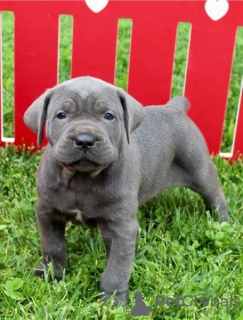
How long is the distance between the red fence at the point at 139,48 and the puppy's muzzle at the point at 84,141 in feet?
6.45

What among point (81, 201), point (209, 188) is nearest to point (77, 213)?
point (81, 201)

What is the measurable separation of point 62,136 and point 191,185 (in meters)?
1.41

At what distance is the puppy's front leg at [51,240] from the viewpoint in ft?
10.0

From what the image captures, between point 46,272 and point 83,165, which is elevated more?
point 83,165

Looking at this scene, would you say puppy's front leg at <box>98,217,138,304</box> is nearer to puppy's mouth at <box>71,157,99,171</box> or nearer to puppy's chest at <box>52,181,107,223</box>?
puppy's chest at <box>52,181,107,223</box>

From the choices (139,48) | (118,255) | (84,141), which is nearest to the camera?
(84,141)

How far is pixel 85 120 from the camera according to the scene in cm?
263

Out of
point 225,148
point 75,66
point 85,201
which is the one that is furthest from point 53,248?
point 225,148

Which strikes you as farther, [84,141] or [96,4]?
[96,4]

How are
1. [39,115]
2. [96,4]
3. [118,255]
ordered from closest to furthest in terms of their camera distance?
[39,115] → [118,255] → [96,4]

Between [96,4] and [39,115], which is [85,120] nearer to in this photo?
[39,115]

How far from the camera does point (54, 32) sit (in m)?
4.30

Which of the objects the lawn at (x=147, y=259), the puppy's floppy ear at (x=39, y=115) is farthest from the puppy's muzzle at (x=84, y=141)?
the lawn at (x=147, y=259)

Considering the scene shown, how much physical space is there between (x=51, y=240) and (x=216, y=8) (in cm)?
230
